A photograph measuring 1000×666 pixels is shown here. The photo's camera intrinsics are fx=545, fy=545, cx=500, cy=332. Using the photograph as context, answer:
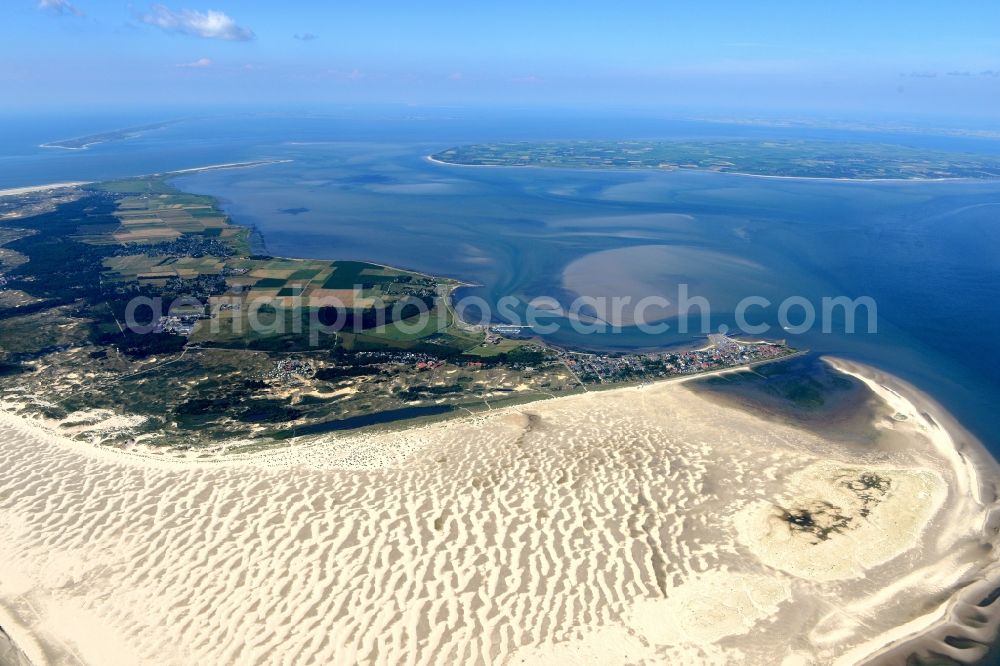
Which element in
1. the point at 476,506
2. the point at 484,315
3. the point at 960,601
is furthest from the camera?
the point at 484,315

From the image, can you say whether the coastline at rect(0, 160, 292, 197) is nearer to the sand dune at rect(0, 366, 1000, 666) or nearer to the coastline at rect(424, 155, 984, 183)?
the coastline at rect(424, 155, 984, 183)

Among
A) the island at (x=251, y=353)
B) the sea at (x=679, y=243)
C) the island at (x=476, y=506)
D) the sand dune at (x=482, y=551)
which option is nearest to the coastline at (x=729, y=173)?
the sea at (x=679, y=243)

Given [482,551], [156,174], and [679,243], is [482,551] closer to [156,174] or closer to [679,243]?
[679,243]

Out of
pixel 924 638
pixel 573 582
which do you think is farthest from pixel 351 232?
pixel 924 638

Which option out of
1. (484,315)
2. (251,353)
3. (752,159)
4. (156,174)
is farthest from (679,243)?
(156,174)

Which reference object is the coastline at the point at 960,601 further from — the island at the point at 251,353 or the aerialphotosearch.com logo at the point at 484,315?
the aerialphotosearch.com logo at the point at 484,315

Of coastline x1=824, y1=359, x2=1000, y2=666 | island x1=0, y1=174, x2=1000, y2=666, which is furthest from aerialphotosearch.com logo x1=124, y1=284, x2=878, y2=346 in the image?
coastline x1=824, y1=359, x2=1000, y2=666

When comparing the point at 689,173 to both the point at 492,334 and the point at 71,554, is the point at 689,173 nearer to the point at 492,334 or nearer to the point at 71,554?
the point at 492,334
